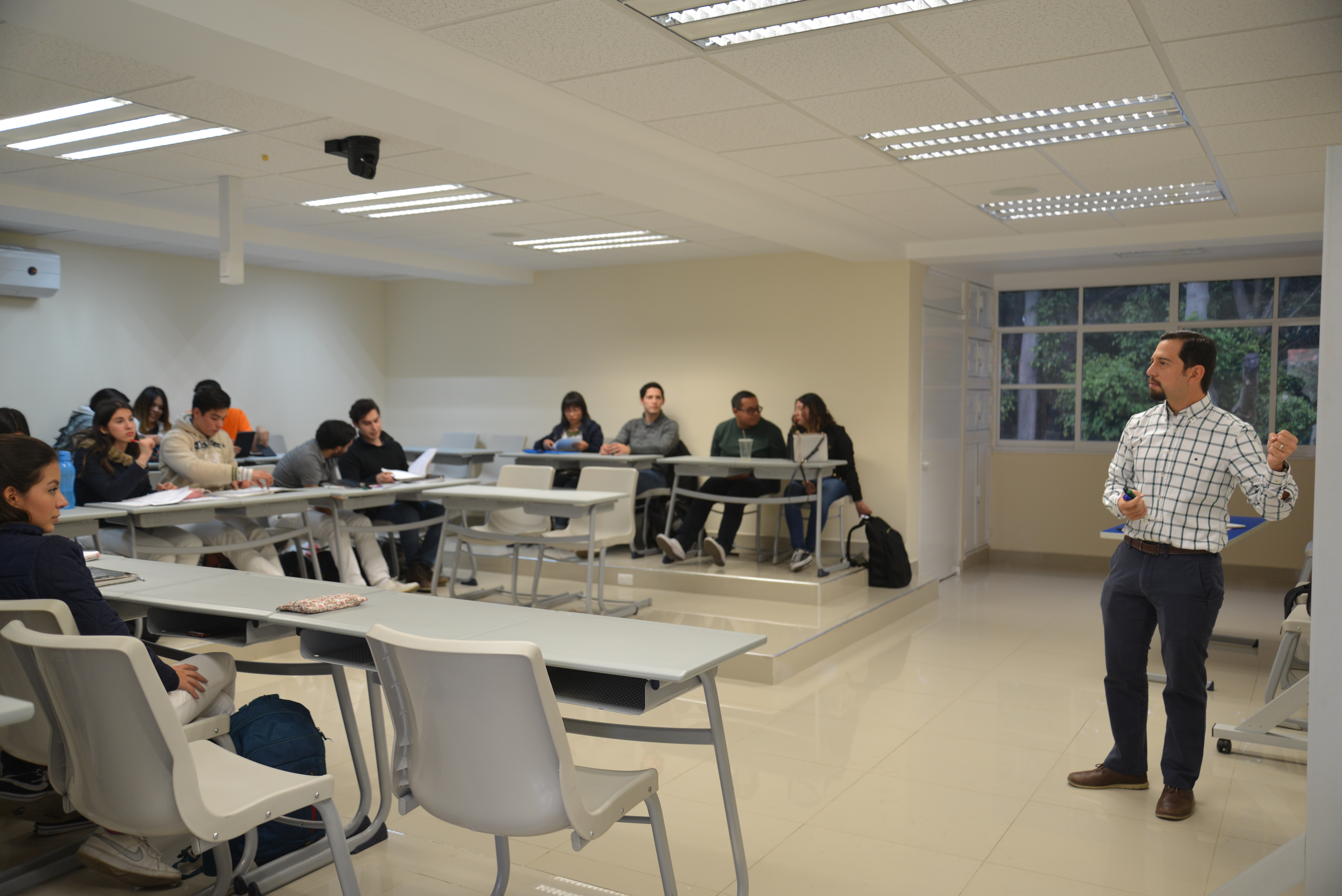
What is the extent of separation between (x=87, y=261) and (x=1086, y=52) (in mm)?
7470

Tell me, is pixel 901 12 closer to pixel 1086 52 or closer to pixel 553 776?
pixel 1086 52

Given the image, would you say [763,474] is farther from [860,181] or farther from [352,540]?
[352,540]

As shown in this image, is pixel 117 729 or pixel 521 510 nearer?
pixel 117 729

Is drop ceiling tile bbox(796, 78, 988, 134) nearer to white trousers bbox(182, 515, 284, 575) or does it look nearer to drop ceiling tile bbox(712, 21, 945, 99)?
drop ceiling tile bbox(712, 21, 945, 99)

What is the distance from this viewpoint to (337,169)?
16.3ft

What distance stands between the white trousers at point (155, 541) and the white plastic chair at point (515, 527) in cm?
148

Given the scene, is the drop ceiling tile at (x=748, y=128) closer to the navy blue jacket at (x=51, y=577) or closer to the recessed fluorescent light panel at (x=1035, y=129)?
the recessed fluorescent light panel at (x=1035, y=129)

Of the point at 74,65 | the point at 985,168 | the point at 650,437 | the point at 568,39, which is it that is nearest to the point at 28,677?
the point at 74,65

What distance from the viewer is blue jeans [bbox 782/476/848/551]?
687 centimetres

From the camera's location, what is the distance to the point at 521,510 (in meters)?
5.90

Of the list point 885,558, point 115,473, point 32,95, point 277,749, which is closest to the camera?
point 277,749

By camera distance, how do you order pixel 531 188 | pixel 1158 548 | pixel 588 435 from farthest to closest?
pixel 588 435 → pixel 531 188 → pixel 1158 548

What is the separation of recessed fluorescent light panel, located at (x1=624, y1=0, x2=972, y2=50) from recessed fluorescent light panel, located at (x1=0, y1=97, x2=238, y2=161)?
2277 mm

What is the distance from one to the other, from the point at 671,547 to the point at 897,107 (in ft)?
12.4
